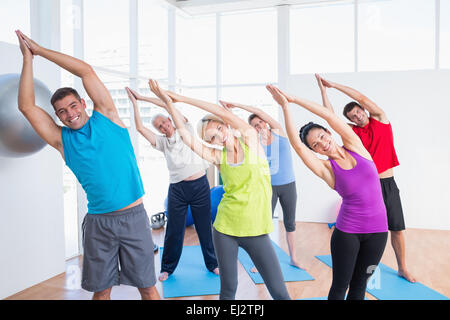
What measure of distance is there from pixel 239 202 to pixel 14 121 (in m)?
1.64

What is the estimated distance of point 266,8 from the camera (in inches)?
245

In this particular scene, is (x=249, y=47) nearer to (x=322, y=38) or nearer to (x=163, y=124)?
(x=322, y=38)

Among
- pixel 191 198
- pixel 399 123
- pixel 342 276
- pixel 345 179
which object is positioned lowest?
pixel 342 276

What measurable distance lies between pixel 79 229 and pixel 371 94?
174 inches

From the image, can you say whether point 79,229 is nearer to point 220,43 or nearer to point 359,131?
point 359,131

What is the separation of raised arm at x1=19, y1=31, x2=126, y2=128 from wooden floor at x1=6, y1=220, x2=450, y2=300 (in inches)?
65.6

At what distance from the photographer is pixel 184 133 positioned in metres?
2.06

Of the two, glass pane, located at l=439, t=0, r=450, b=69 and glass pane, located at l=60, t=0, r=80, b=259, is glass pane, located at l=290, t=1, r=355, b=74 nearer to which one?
glass pane, located at l=439, t=0, r=450, b=69

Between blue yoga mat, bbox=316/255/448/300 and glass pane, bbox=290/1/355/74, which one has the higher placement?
glass pane, bbox=290/1/355/74

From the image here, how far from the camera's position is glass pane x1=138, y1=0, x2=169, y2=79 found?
532 centimetres

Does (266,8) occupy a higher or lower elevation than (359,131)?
higher

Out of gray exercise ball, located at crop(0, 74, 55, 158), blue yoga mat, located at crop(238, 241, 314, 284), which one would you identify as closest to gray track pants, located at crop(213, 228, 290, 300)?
blue yoga mat, located at crop(238, 241, 314, 284)

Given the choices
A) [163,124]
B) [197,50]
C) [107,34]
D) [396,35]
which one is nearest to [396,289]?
[163,124]
